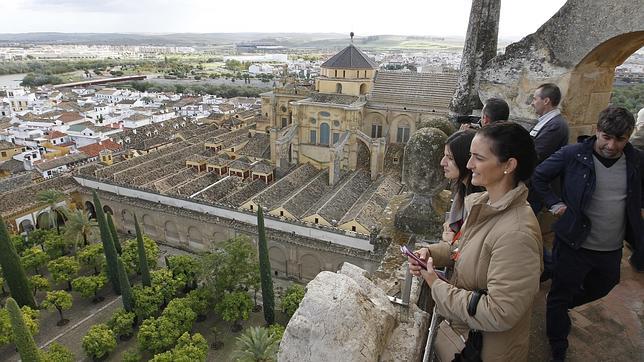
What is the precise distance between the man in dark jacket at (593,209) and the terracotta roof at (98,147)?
33478 millimetres

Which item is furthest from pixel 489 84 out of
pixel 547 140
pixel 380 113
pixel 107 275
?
pixel 380 113

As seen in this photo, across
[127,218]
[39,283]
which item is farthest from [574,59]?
[127,218]

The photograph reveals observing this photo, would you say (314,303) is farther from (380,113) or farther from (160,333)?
(380,113)

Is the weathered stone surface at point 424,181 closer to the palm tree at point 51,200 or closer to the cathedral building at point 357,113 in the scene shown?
the cathedral building at point 357,113

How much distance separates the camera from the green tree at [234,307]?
48.3 ft

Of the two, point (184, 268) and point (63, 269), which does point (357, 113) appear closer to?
point (184, 268)

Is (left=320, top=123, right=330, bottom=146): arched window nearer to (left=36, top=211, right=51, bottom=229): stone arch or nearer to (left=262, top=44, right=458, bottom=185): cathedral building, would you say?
(left=262, top=44, right=458, bottom=185): cathedral building

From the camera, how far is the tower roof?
86.2 ft

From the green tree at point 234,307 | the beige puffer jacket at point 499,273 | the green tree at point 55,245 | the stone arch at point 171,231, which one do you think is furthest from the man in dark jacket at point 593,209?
the green tree at point 55,245


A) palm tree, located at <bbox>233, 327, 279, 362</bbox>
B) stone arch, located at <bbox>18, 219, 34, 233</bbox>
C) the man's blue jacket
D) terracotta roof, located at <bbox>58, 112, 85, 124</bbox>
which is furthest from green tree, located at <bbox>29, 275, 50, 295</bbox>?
terracotta roof, located at <bbox>58, 112, 85, 124</bbox>

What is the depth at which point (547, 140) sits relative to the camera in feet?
13.3

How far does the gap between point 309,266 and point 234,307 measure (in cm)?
478

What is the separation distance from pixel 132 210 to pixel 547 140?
22496mm

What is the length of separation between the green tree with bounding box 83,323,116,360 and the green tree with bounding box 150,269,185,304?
2.50 metres
